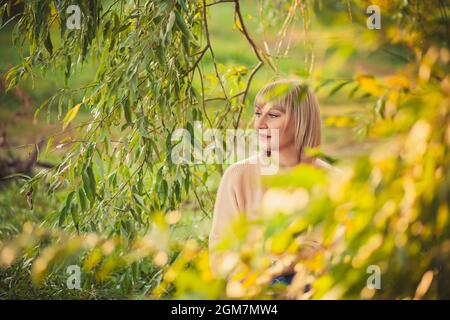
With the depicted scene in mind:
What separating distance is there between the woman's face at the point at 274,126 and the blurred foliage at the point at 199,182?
18 cm

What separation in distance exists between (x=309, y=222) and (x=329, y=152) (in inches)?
142

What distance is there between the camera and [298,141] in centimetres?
215

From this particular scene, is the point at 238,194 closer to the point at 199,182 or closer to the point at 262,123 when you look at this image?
the point at 262,123

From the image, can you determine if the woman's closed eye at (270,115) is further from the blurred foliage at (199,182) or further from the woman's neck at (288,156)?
the blurred foliage at (199,182)

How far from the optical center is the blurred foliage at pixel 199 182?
1.02m

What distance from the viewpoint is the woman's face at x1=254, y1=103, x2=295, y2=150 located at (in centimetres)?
215

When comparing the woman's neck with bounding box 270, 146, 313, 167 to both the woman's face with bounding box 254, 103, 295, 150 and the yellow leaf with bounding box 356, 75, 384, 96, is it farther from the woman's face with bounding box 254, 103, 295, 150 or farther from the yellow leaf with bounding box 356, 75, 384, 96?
the yellow leaf with bounding box 356, 75, 384, 96

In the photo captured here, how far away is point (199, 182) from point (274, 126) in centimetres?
68

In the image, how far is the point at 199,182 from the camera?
277cm

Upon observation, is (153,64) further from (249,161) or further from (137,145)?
(249,161)

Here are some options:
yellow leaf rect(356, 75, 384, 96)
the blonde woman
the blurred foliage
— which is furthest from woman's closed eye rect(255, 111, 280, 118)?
yellow leaf rect(356, 75, 384, 96)

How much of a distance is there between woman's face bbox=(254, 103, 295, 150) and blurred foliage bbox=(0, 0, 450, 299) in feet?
0.61
